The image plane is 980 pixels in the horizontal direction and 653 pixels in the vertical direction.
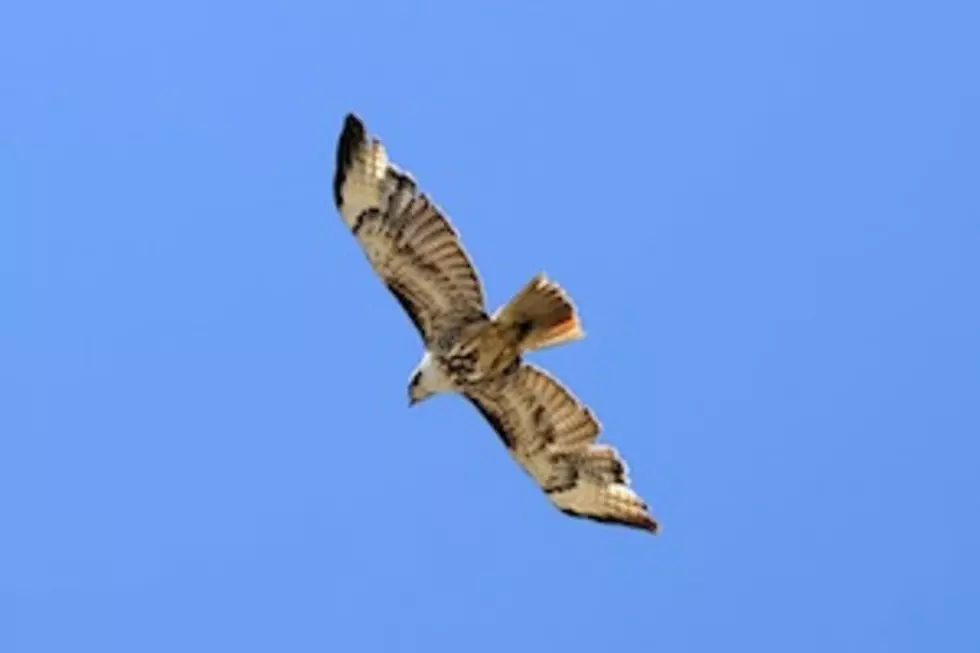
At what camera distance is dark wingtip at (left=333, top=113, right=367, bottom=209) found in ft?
56.8

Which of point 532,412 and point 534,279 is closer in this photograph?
point 534,279

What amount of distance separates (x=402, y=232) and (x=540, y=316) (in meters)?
1.23

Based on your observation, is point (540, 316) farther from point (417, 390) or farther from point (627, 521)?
point (627, 521)

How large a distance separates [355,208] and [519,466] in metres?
2.48

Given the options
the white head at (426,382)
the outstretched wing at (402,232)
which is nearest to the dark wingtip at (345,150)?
the outstretched wing at (402,232)

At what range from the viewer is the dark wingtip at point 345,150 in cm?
1731

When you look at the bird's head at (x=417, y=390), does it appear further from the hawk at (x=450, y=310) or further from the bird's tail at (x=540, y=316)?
the bird's tail at (x=540, y=316)

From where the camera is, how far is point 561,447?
59.3ft

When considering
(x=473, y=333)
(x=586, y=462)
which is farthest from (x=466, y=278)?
(x=586, y=462)

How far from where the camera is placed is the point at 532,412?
17.9 m

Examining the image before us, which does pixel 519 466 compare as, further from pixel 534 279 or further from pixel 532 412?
pixel 534 279

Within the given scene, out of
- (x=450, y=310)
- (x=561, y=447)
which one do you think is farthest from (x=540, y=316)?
(x=561, y=447)

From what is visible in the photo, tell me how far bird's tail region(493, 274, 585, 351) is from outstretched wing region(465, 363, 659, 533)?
62 centimetres

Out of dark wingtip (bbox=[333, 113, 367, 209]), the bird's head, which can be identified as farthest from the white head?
dark wingtip (bbox=[333, 113, 367, 209])
